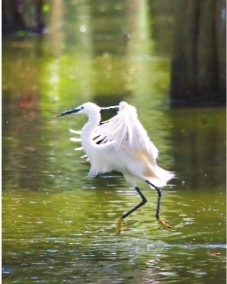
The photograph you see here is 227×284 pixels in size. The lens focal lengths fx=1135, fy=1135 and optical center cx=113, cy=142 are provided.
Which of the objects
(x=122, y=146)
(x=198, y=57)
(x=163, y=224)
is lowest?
(x=163, y=224)

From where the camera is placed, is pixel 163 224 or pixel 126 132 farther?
pixel 126 132

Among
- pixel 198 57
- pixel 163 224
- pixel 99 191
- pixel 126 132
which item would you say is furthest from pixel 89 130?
pixel 198 57

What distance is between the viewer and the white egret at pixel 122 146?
875 cm

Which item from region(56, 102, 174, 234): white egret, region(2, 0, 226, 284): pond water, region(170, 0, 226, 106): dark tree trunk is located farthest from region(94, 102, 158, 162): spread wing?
region(170, 0, 226, 106): dark tree trunk

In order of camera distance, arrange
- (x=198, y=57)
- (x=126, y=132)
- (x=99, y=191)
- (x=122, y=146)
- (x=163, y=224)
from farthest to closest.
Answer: (x=198, y=57)
(x=99, y=191)
(x=122, y=146)
(x=126, y=132)
(x=163, y=224)

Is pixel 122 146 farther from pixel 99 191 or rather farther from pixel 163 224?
pixel 99 191

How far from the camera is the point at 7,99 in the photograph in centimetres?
1580

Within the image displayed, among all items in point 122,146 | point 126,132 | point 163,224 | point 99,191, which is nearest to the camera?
point 163,224

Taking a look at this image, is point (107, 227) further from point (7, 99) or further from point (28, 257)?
point (7, 99)

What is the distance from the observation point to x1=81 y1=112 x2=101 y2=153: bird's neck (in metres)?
8.82

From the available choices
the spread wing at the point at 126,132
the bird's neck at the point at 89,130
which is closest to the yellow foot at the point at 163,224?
the spread wing at the point at 126,132

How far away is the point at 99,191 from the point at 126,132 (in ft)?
4.52

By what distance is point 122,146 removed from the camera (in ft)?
29.6

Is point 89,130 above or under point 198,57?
under
